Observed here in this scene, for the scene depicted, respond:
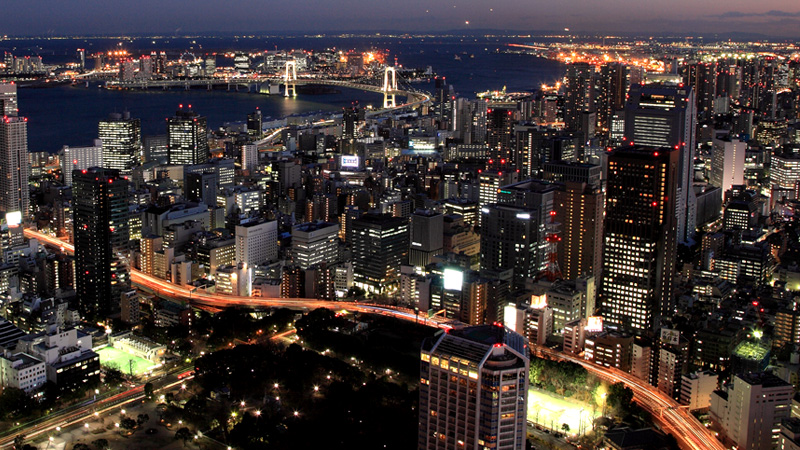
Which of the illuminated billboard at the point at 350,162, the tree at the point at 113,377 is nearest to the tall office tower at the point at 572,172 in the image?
the illuminated billboard at the point at 350,162

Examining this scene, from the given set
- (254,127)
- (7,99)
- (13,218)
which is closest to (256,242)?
(13,218)

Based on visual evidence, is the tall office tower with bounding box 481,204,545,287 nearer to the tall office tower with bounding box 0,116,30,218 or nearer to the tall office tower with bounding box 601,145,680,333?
the tall office tower with bounding box 601,145,680,333

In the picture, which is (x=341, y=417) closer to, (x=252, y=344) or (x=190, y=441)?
(x=190, y=441)

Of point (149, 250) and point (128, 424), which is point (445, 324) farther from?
point (149, 250)

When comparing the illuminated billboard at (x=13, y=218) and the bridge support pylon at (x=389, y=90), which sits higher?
the bridge support pylon at (x=389, y=90)

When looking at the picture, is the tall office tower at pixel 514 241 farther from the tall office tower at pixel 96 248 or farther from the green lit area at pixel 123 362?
the tall office tower at pixel 96 248

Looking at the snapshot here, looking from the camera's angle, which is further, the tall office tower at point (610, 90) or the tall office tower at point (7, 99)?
the tall office tower at point (610, 90)

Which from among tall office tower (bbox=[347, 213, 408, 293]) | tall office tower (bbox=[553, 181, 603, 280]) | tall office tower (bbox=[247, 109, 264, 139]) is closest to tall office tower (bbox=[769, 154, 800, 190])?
tall office tower (bbox=[553, 181, 603, 280])
